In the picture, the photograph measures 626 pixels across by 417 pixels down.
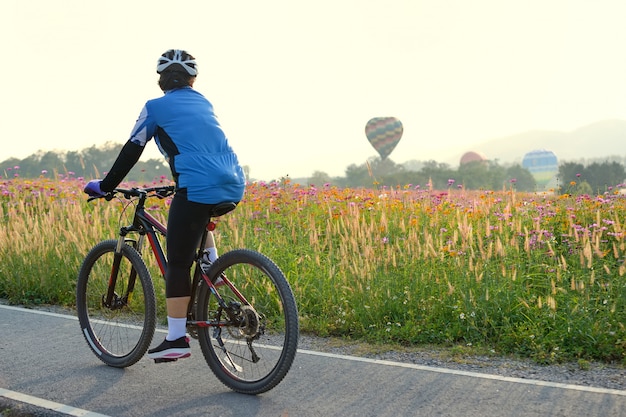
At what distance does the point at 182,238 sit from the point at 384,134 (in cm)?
7119

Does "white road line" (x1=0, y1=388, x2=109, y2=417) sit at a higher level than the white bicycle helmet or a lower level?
lower

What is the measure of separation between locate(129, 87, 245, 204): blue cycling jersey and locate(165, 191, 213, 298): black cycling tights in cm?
9

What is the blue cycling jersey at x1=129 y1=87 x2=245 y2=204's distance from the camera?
4465 millimetres

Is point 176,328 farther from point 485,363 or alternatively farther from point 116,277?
point 485,363

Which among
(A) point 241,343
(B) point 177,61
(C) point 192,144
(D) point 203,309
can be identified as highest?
(B) point 177,61

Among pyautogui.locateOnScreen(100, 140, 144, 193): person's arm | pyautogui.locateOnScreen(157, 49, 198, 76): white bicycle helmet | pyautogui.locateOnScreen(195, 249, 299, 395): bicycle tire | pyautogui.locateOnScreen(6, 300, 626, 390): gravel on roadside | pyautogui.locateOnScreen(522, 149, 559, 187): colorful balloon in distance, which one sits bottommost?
pyautogui.locateOnScreen(6, 300, 626, 390): gravel on roadside

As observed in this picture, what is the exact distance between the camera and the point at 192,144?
176 inches

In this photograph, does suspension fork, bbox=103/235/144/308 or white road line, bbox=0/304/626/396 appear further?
suspension fork, bbox=103/235/144/308

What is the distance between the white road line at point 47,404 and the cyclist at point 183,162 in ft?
1.98

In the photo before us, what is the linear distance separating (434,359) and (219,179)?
2405 mm

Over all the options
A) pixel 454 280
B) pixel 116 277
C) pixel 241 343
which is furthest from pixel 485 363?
pixel 116 277

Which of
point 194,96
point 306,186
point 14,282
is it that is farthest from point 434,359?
point 306,186

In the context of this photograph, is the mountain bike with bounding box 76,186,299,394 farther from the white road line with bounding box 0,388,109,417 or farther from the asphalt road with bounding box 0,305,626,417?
the white road line with bounding box 0,388,109,417

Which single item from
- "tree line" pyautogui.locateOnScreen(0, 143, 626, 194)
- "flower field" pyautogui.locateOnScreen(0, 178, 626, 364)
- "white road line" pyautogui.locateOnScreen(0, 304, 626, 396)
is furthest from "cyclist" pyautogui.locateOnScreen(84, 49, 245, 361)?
"tree line" pyautogui.locateOnScreen(0, 143, 626, 194)
